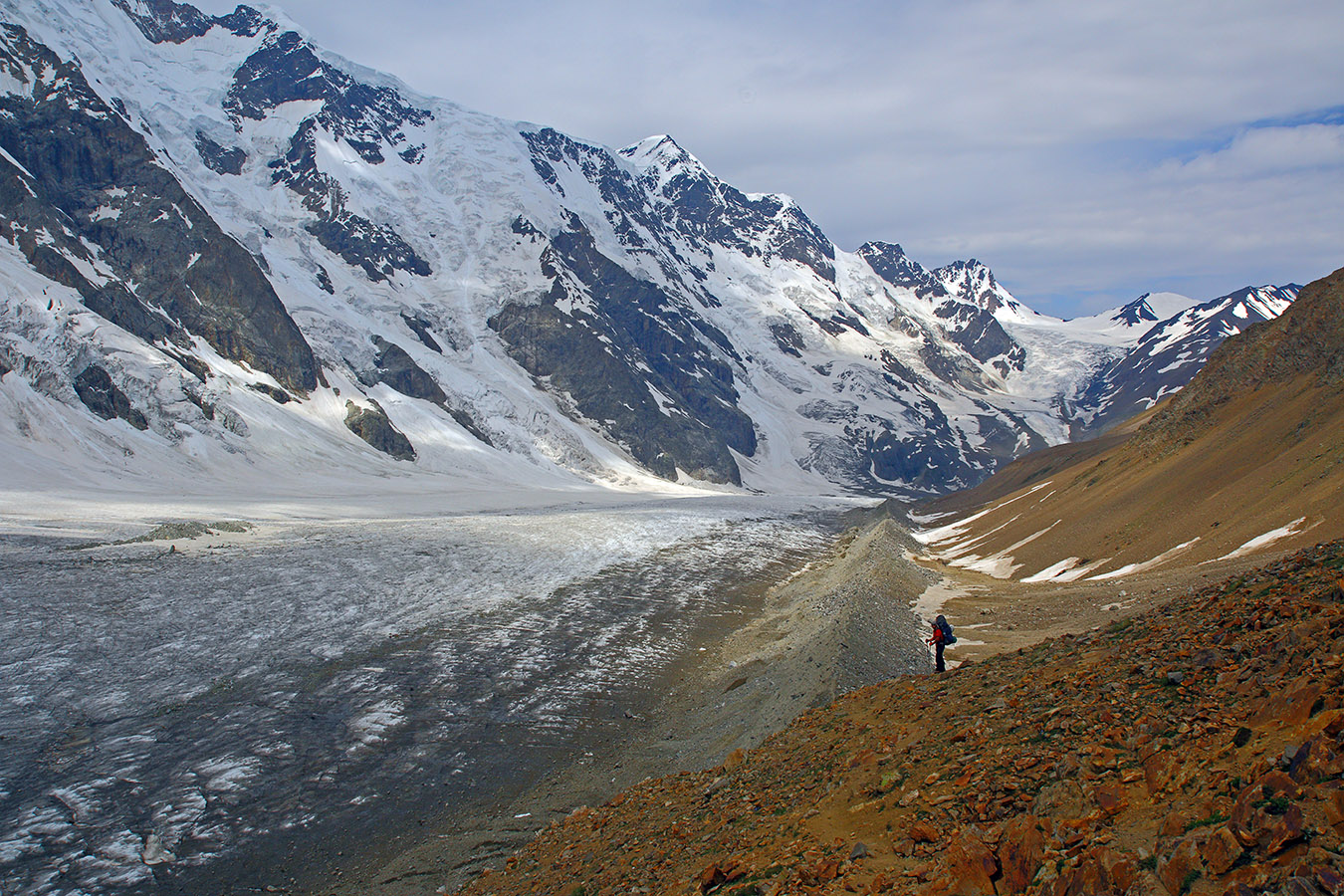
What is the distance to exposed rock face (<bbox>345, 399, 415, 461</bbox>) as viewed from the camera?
130375 mm

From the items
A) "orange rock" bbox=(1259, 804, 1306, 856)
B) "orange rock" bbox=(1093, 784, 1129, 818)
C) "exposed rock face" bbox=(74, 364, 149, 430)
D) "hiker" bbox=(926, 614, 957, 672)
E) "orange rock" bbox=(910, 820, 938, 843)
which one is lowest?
"hiker" bbox=(926, 614, 957, 672)

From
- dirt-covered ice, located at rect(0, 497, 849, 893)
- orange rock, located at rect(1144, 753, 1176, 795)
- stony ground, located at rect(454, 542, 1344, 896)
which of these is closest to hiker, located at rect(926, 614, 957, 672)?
stony ground, located at rect(454, 542, 1344, 896)

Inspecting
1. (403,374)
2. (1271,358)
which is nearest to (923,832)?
(1271,358)

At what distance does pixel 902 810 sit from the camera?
966 centimetres

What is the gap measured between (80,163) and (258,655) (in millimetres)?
149404

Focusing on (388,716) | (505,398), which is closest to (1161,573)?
(388,716)

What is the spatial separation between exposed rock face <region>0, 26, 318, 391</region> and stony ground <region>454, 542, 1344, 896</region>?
433 feet

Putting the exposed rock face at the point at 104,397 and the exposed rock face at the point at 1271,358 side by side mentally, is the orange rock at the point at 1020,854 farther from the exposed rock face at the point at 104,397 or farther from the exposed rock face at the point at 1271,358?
the exposed rock face at the point at 104,397

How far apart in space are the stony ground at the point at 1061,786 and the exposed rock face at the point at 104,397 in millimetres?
101265

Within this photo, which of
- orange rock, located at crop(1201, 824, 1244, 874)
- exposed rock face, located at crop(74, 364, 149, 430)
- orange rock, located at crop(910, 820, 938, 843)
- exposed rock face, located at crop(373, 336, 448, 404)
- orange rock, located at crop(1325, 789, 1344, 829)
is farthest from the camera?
exposed rock face, located at crop(373, 336, 448, 404)

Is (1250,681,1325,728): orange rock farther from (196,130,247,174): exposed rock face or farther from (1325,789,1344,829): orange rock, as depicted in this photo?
(196,130,247,174): exposed rock face

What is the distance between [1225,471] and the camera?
Result: 3681 cm

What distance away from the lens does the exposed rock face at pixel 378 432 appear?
13038 cm

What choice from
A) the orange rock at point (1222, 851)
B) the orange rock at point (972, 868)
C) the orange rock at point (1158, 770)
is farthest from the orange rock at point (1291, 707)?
the orange rock at point (972, 868)
